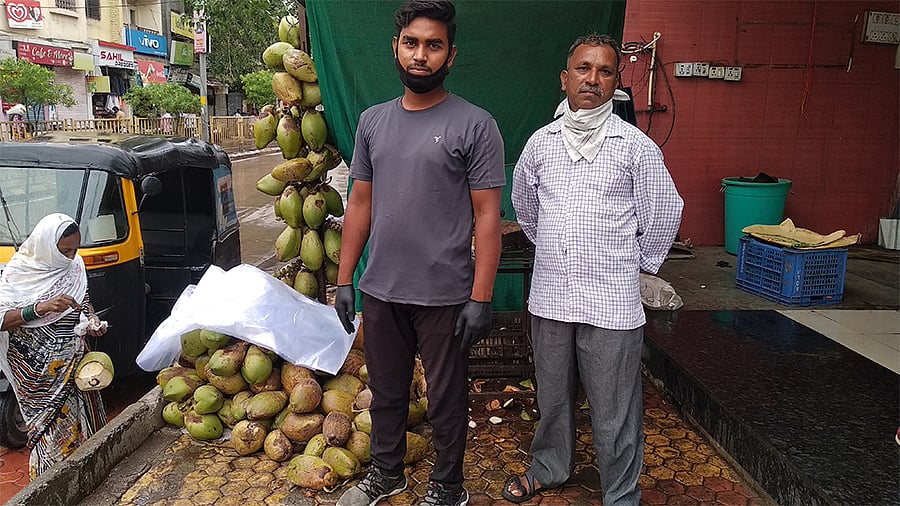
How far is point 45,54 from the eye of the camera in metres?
19.6

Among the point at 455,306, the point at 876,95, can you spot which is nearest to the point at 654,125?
the point at 876,95

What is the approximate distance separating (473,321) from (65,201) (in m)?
3.20

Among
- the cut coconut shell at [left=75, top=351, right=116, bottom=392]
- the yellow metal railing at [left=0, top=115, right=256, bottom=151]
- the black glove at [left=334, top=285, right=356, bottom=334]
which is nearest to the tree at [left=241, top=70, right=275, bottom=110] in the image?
the yellow metal railing at [left=0, top=115, right=256, bottom=151]

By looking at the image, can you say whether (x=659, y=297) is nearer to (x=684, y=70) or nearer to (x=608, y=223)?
(x=608, y=223)

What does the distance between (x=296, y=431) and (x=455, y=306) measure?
47.4 inches

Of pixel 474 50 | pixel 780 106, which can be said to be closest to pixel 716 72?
pixel 780 106

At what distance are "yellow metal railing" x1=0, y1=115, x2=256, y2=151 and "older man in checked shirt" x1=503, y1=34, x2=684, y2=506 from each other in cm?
924

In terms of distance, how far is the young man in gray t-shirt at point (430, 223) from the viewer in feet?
8.04

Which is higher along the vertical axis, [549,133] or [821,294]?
[549,133]

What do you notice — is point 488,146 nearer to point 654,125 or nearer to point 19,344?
point 19,344

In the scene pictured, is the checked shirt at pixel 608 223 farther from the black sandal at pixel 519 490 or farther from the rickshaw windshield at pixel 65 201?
the rickshaw windshield at pixel 65 201

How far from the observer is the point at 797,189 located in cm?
750

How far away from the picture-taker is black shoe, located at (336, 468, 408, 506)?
2787 millimetres

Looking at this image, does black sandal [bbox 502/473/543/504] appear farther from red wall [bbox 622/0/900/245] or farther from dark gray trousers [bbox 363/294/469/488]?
red wall [bbox 622/0/900/245]
